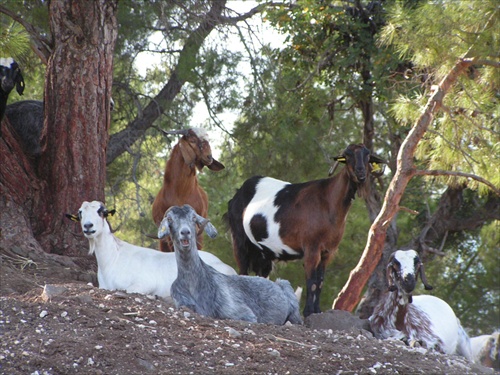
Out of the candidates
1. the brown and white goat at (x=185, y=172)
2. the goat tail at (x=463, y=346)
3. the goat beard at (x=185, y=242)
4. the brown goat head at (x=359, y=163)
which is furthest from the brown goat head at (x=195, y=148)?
the goat tail at (x=463, y=346)

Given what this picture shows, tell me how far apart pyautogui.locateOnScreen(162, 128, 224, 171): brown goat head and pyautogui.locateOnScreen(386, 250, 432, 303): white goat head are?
7.78 ft

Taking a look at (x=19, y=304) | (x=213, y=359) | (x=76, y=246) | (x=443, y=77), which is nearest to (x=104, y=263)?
(x=76, y=246)

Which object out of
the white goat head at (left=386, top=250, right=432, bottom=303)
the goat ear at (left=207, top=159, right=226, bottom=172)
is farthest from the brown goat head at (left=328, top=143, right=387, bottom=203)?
the goat ear at (left=207, top=159, right=226, bottom=172)

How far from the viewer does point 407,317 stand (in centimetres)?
782

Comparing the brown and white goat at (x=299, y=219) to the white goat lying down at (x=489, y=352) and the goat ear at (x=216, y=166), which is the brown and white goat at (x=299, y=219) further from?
the white goat lying down at (x=489, y=352)

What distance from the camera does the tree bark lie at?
8.97 metres

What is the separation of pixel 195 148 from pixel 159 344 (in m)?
3.67

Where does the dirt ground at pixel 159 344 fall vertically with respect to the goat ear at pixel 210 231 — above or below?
below

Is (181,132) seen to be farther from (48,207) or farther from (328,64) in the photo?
(328,64)

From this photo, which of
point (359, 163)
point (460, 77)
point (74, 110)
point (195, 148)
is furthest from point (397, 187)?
point (74, 110)

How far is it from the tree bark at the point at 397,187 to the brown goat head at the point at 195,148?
1.96 metres

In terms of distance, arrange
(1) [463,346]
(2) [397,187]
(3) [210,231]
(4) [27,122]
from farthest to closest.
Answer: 1. (4) [27,122]
2. (2) [397,187]
3. (1) [463,346]
4. (3) [210,231]

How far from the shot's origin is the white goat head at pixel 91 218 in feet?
24.9

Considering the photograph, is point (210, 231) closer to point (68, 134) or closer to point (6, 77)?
point (68, 134)
